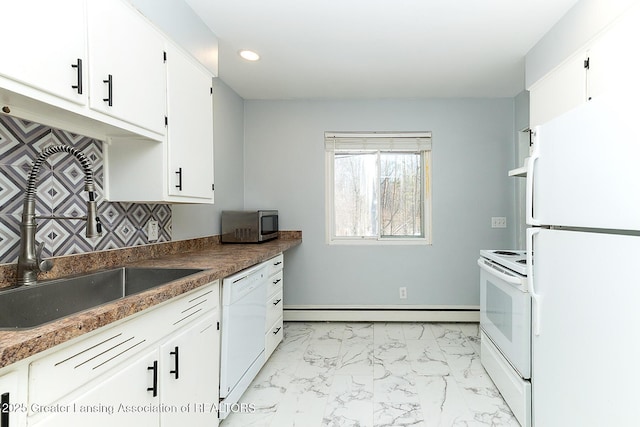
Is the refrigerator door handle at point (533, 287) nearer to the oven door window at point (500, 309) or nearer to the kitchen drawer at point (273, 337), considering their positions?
the oven door window at point (500, 309)

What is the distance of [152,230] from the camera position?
2.21 meters

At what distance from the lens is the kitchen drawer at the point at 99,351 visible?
846 millimetres

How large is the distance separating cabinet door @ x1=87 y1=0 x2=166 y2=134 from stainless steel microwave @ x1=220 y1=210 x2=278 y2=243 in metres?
1.40

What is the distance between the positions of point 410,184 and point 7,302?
3363 millimetres

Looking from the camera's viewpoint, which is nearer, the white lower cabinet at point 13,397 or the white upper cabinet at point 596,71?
the white lower cabinet at point 13,397

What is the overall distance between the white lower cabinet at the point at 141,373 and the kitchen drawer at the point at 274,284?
34.0 inches

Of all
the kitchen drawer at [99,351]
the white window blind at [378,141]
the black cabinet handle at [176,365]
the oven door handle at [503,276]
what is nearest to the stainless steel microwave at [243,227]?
the white window blind at [378,141]

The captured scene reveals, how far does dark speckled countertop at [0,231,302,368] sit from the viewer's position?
0.79 metres

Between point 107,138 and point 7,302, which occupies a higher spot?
point 107,138

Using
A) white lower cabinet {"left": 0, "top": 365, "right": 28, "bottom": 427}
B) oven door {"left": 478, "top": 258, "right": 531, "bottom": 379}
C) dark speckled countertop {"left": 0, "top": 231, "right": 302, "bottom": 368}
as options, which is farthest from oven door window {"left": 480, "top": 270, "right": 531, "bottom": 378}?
white lower cabinet {"left": 0, "top": 365, "right": 28, "bottom": 427}

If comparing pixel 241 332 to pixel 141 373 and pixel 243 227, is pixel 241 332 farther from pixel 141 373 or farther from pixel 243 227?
pixel 243 227

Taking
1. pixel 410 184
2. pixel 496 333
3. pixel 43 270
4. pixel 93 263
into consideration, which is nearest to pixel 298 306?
pixel 410 184

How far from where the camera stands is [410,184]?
150 inches

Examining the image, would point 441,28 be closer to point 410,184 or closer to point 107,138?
point 410,184
